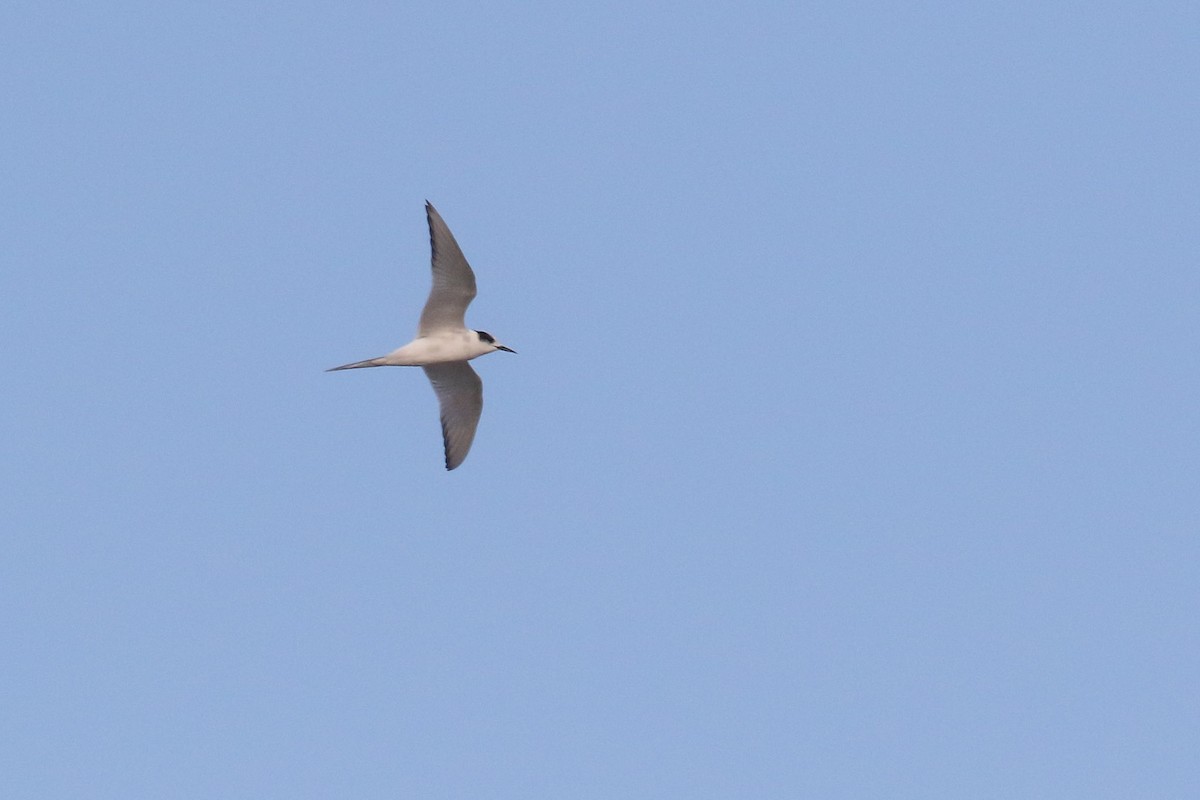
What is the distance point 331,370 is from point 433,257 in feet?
9.32

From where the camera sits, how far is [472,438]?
35219mm

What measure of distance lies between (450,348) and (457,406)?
1.98 m

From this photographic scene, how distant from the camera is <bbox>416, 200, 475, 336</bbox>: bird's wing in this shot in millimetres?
31891

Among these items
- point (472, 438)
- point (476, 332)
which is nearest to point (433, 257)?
point (476, 332)

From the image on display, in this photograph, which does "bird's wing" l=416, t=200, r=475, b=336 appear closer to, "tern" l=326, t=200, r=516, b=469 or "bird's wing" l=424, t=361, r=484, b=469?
"tern" l=326, t=200, r=516, b=469

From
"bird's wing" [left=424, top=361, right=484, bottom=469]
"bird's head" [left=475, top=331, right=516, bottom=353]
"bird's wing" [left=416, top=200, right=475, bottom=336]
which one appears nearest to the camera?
"bird's wing" [left=416, top=200, right=475, bottom=336]

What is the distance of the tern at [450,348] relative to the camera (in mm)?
32188

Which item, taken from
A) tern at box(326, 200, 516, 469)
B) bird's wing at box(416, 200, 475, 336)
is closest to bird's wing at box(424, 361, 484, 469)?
tern at box(326, 200, 516, 469)

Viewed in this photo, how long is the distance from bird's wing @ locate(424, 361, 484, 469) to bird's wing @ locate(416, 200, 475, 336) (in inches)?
68.3

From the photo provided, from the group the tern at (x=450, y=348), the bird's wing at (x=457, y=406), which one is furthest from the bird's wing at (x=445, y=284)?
the bird's wing at (x=457, y=406)

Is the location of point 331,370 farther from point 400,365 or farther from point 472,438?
point 472,438

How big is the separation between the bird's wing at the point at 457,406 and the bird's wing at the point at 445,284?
174cm

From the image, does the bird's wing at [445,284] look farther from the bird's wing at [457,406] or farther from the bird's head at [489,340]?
the bird's wing at [457,406]

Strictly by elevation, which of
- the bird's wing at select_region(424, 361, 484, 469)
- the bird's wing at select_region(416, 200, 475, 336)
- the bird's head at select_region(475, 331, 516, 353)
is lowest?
the bird's wing at select_region(424, 361, 484, 469)
